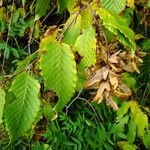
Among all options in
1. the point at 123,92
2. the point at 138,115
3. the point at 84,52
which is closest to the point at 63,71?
the point at 84,52

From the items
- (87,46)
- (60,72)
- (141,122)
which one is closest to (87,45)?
(87,46)

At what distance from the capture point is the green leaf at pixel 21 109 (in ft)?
1.82

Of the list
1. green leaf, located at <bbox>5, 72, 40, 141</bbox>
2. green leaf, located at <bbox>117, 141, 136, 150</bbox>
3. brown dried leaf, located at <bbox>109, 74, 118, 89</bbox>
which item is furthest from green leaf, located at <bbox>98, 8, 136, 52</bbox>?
green leaf, located at <bbox>117, 141, 136, 150</bbox>

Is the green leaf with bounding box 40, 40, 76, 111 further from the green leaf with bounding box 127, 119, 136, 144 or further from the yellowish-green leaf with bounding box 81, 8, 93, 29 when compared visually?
the green leaf with bounding box 127, 119, 136, 144

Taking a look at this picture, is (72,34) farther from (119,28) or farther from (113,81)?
(113,81)

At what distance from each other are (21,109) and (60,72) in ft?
0.28

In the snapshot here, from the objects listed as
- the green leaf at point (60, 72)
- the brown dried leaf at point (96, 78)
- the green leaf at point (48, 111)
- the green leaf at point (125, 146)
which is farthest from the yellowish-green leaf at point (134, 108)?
the green leaf at point (60, 72)

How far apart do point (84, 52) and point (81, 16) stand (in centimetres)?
13

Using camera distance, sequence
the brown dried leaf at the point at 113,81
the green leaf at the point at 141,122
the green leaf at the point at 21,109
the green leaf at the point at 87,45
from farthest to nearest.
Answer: the green leaf at the point at 141,122 → the brown dried leaf at the point at 113,81 → the green leaf at the point at 87,45 → the green leaf at the point at 21,109

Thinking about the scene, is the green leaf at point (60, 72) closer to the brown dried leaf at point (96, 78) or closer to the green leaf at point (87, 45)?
the green leaf at point (87, 45)

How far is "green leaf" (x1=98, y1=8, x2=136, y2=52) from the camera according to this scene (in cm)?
62

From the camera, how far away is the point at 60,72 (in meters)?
0.58

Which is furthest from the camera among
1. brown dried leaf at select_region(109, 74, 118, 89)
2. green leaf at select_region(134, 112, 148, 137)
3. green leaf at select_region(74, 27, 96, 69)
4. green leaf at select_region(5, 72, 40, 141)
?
green leaf at select_region(134, 112, 148, 137)

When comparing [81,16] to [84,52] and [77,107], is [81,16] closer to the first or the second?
[84,52]
